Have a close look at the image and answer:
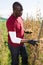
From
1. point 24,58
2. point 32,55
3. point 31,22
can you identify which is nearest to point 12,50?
point 24,58

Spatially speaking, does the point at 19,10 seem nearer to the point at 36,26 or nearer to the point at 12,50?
the point at 12,50

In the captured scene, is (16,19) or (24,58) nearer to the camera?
(16,19)

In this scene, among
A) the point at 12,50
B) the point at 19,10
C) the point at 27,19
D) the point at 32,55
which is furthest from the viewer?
the point at 27,19

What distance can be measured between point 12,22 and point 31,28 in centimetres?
129

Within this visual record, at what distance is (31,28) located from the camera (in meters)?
6.74

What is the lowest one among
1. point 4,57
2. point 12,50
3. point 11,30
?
point 4,57

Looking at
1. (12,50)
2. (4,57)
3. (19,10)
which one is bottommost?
(4,57)

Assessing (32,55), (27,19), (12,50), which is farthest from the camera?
(27,19)

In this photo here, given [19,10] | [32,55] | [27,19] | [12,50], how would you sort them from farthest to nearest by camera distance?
1. [27,19]
2. [32,55]
3. [12,50]
4. [19,10]

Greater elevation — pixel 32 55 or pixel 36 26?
pixel 36 26

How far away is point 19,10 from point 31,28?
1.36 m

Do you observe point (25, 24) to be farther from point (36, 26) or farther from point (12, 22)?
point (12, 22)

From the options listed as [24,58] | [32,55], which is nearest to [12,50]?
[24,58]

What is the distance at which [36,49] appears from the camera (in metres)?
6.20
